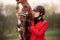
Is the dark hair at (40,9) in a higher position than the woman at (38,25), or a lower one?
higher

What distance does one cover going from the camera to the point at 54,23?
1.61 metres

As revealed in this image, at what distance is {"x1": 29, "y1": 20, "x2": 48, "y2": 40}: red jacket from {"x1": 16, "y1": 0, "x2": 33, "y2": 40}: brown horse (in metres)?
0.04

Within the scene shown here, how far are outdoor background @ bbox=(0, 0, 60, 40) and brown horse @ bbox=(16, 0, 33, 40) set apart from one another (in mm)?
34

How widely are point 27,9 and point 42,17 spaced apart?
0.41 ft

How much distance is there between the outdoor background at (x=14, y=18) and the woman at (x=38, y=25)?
0.04m

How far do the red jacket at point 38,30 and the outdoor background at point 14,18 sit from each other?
5 cm

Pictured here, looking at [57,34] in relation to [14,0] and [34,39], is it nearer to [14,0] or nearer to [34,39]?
[34,39]

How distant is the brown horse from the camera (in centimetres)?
158

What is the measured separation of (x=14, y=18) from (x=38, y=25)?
7.4 inches

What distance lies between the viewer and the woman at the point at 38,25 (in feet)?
5.13

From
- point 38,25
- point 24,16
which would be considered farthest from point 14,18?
point 38,25

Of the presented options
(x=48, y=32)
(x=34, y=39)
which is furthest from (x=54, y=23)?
(x=34, y=39)

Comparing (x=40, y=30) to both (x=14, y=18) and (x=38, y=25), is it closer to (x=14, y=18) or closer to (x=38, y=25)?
(x=38, y=25)

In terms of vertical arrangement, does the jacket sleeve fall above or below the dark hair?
below
